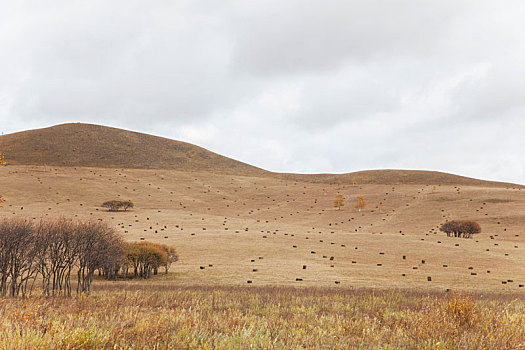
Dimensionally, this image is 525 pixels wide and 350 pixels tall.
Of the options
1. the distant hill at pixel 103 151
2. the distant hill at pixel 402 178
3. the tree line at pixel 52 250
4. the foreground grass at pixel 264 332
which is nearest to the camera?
the foreground grass at pixel 264 332

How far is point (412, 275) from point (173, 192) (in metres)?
83.3

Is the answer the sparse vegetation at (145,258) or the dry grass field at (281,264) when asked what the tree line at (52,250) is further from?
the sparse vegetation at (145,258)

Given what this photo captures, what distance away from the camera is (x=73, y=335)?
5629mm

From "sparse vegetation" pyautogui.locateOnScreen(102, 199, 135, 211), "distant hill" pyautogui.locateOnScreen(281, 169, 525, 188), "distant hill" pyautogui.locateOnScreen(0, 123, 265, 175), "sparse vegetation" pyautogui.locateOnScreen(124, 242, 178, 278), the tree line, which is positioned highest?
"distant hill" pyautogui.locateOnScreen(0, 123, 265, 175)

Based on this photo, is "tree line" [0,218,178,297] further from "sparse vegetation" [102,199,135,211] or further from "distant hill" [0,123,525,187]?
"distant hill" [0,123,525,187]

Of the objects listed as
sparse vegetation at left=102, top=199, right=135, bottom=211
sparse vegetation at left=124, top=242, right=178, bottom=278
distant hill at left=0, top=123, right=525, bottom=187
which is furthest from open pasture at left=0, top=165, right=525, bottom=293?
distant hill at left=0, top=123, right=525, bottom=187

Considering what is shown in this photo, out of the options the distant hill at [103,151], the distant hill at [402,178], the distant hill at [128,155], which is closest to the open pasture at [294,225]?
the distant hill at [103,151]

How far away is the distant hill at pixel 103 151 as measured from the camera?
485 ft

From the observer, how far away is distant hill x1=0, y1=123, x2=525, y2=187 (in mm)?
148500

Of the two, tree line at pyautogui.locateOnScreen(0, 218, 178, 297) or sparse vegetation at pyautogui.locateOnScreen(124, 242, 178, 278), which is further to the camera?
sparse vegetation at pyautogui.locateOnScreen(124, 242, 178, 278)

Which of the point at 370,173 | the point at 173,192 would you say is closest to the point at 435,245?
the point at 173,192

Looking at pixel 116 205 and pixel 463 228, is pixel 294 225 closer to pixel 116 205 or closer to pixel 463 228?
pixel 463 228

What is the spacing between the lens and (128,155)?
16338 centimetres

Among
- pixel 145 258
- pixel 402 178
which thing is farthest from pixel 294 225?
pixel 402 178
